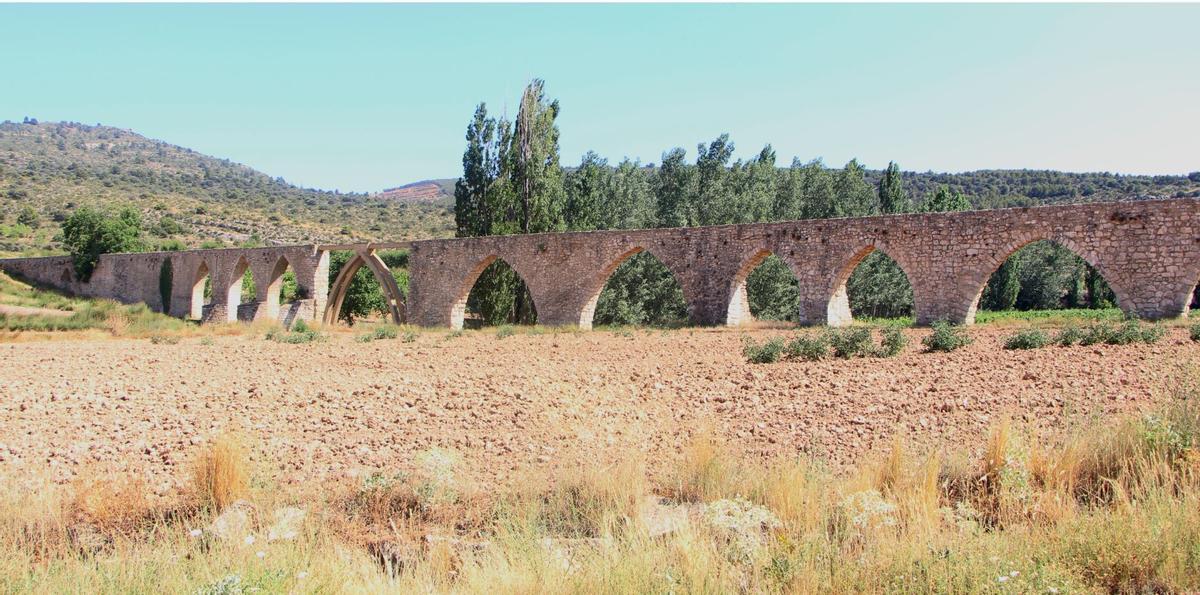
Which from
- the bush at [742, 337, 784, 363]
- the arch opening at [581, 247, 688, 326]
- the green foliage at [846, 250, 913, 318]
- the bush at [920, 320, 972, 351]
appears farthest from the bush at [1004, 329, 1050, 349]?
the green foliage at [846, 250, 913, 318]

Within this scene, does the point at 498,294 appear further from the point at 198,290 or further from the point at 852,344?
the point at 852,344

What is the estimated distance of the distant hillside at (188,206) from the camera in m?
49.8

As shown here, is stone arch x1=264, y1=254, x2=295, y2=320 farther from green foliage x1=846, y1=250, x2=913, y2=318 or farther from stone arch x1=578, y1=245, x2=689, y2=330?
green foliage x1=846, y1=250, x2=913, y2=318

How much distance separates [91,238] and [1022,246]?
3822 cm

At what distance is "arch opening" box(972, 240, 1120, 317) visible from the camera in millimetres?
37312

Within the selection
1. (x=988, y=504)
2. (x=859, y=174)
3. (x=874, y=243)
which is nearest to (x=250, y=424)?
(x=988, y=504)

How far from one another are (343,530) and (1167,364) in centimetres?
721

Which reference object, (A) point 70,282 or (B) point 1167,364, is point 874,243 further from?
(A) point 70,282

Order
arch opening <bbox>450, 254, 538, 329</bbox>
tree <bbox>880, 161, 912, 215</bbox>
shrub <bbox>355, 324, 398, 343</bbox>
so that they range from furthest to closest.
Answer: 1. tree <bbox>880, 161, 912, 215</bbox>
2. arch opening <bbox>450, 254, 538, 329</bbox>
3. shrub <bbox>355, 324, 398, 343</bbox>

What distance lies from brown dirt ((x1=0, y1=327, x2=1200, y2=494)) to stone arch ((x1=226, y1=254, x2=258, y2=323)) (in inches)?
734

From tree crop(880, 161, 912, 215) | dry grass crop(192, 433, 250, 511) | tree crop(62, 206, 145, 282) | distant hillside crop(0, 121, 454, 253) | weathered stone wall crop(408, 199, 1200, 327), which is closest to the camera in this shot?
dry grass crop(192, 433, 250, 511)

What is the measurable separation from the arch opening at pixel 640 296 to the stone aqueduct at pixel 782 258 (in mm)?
7217

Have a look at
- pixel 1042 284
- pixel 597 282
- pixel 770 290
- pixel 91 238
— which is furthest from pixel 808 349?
pixel 91 238

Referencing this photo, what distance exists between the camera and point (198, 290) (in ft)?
104
